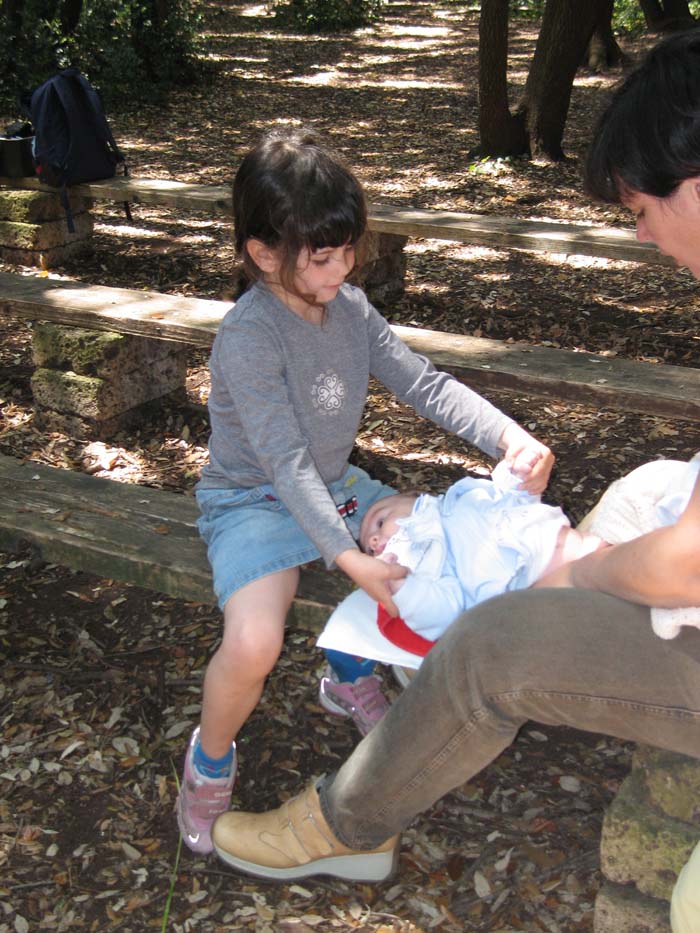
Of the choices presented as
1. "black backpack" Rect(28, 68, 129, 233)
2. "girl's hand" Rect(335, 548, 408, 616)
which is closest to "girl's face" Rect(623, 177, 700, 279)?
"girl's hand" Rect(335, 548, 408, 616)

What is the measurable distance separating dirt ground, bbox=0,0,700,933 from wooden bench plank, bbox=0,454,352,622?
488 millimetres

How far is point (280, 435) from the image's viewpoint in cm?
219

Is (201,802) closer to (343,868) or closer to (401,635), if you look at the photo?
(343,868)

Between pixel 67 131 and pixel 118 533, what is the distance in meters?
4.12

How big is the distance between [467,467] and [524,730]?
1478mm

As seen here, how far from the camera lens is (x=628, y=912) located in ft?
6.50

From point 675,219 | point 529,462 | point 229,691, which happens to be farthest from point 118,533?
point 675,219

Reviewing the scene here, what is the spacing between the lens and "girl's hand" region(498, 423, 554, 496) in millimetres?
2262

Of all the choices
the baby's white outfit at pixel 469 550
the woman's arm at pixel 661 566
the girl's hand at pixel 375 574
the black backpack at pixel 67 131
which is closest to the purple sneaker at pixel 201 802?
the baby's white outfit at pixel 469 550

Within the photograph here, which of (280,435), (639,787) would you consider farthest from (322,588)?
(639,787)

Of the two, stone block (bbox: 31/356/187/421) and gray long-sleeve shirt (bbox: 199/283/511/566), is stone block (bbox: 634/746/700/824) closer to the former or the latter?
gray long-sleeve shirt (bbox: 199/283/511/566)

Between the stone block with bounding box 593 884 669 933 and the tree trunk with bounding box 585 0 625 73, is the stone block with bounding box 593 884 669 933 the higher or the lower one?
the lower one

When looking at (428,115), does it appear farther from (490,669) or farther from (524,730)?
(490,669)

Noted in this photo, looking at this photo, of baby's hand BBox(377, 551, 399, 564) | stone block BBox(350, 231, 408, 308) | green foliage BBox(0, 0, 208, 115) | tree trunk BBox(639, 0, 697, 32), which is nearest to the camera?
baby's hand BBox(377, 551, 399, 564)
